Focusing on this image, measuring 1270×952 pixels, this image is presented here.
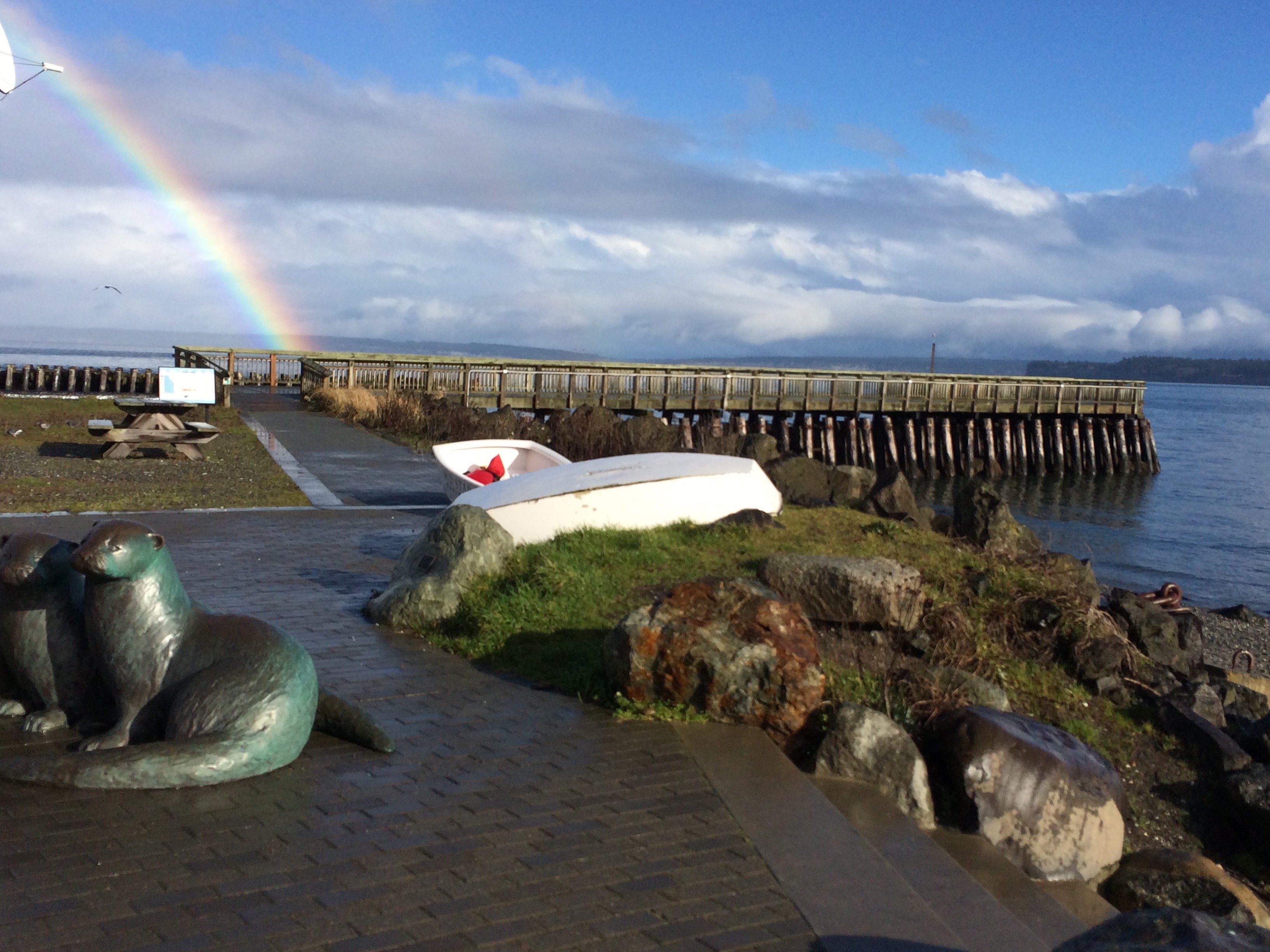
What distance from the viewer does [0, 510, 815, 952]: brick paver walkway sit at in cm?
341

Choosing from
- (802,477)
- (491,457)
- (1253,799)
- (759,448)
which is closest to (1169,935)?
(1253,799)

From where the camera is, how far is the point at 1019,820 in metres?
5.47

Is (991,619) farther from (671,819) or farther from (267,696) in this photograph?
(267,696)

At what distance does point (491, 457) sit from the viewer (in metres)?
14.6

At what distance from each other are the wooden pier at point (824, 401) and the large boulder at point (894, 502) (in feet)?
35.6

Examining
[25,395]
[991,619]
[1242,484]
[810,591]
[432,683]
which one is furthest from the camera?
[1242,484]

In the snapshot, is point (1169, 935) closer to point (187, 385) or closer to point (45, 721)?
point (45, 721)

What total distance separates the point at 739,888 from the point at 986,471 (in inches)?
1534

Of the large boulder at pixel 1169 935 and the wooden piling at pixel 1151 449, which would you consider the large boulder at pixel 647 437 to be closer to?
the large boulder at pixel 1169 935

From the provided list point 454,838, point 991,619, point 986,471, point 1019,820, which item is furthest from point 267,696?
point 986,471

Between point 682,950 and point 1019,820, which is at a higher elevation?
point 682,950

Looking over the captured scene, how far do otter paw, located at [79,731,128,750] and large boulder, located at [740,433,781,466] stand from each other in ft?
60.5

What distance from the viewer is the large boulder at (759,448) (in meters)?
23.0

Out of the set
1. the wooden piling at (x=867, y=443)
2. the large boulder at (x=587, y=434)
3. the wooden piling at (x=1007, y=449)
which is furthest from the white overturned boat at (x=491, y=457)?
the wooden piling at (x=1007, y=449)
